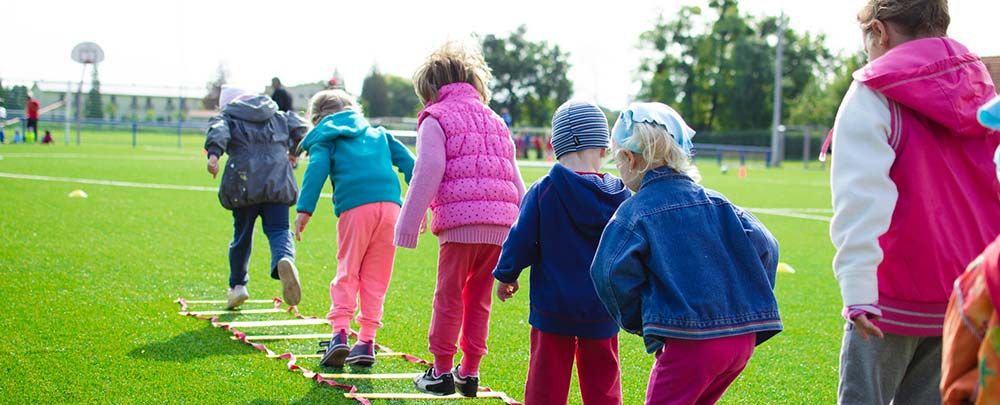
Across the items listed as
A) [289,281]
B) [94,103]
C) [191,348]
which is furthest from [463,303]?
[94,103]

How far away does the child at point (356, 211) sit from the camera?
5320 mm

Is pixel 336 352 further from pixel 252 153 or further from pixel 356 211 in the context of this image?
pixel 252 153

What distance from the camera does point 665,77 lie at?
2783 inches

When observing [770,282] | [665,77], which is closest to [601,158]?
[770,282]

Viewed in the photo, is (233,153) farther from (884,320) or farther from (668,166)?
(884,320)

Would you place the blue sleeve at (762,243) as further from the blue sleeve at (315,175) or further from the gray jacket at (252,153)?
the gray jacket at (252,153)

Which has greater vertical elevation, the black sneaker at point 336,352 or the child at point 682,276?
the child at point 682,276

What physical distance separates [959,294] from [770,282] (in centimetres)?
135

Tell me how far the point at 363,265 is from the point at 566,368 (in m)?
1.86

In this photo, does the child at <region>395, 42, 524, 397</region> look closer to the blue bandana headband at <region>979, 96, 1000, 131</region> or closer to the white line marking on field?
the blue bandana headband at <region>979, 96, 1000, 131</region>

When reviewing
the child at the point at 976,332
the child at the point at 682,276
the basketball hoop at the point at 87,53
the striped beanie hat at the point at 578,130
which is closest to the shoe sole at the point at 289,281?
the striped beanie hat at the point at 578,130

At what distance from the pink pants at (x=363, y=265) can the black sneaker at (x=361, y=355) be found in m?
0.05

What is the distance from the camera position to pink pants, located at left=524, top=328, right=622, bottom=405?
3.88 meters

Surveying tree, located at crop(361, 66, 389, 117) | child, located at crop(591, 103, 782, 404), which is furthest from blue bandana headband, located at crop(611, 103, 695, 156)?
→ tree, located at crop(361, 66, 389, 117)
